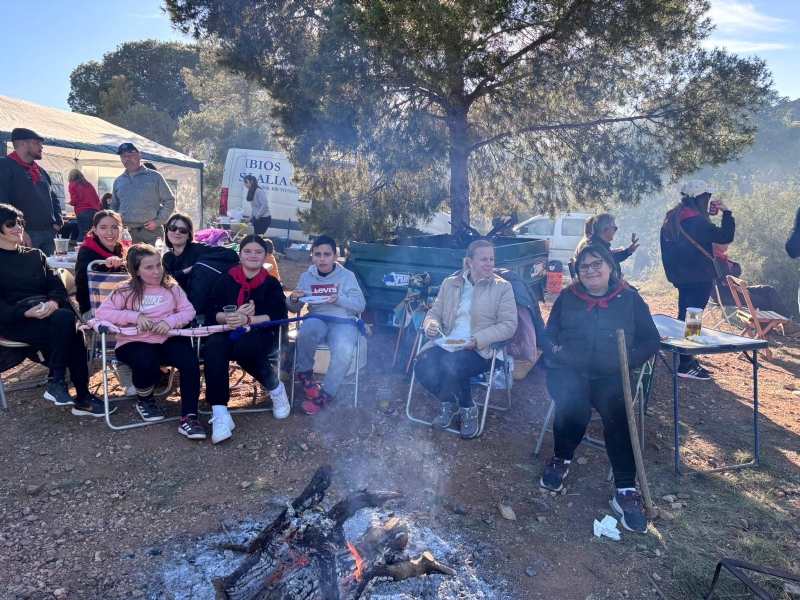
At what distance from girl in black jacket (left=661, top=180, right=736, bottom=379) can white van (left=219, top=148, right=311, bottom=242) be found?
889 centimetres

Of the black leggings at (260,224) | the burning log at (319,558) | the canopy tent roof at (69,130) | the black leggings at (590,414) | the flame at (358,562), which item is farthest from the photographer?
the black leggings at (260,224)

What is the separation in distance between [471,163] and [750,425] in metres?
4.32

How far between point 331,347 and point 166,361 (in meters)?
1.16

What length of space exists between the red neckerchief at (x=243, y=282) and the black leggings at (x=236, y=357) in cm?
25

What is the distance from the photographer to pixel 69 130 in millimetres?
10109

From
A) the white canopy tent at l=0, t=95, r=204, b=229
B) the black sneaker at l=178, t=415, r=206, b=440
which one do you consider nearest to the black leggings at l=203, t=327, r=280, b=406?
the black sneaker at l=178, t=415, r=206, b=440

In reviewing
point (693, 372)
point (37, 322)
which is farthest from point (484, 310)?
point (37, 322)

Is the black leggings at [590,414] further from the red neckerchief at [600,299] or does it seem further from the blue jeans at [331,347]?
the blue jeans at [331,347]

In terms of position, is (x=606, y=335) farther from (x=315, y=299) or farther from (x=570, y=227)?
(x=570, y=227)

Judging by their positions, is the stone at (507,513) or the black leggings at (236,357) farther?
the black leggings at (236,357)

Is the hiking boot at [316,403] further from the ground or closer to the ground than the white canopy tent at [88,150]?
closer to the ground

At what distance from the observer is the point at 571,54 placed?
502 cm

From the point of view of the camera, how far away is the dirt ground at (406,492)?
2391 millimetres

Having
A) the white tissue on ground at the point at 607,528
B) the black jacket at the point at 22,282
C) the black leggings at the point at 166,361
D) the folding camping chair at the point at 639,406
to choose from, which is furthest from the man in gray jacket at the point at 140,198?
the white tissue on ground at the point at 607,528
